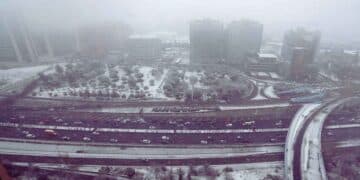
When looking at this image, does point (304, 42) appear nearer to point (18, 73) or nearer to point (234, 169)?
point (234, 169)

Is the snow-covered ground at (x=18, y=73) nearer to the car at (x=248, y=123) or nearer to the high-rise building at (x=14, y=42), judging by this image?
the high-rise building at (x=14, y=42)

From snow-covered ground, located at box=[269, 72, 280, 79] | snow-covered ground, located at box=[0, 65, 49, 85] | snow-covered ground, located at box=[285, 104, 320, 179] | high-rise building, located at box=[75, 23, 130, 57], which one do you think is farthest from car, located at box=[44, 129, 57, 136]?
high-rise building, located at box=[75, 23, 130, 57]

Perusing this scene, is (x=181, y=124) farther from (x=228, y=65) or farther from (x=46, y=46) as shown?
(x=46, y=46)

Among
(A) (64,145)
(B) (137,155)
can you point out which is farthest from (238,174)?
(A) (64,145)

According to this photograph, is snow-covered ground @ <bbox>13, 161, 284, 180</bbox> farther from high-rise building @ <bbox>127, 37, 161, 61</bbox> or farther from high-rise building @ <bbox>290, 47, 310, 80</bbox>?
high-rise building @ <bbox>127, 37, 161, 61</bbox>

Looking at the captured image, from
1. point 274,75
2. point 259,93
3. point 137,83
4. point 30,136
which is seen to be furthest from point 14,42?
point 274,75
